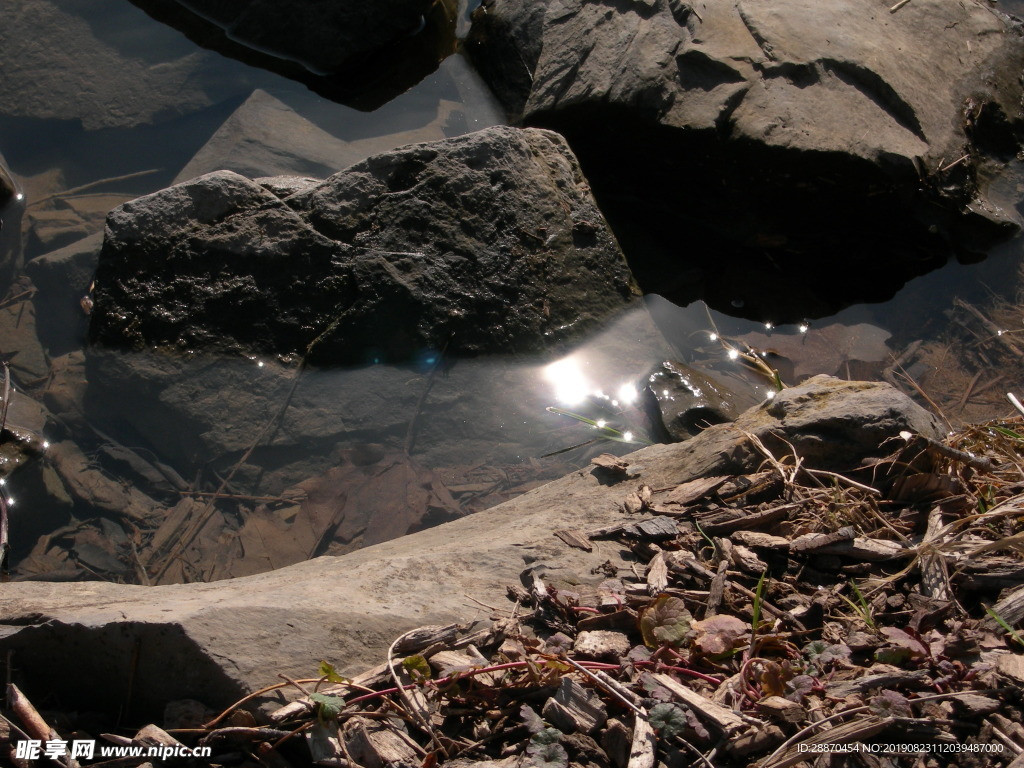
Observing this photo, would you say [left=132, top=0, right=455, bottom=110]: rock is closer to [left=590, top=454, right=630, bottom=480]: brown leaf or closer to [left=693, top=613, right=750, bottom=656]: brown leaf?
[left=590, top=454, right=630, bottom=480]: brown leaf

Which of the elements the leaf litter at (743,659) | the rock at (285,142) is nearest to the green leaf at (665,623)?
the leaf litter at (743,659)

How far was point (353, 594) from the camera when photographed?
2.06 m

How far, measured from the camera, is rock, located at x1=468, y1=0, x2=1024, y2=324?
4.12 metres

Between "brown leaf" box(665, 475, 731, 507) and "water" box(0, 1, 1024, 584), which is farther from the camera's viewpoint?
"water" box(0, 1, 1024, 584)

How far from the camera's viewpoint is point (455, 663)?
1783mm

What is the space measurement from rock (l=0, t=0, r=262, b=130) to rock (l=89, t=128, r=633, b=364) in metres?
2.98

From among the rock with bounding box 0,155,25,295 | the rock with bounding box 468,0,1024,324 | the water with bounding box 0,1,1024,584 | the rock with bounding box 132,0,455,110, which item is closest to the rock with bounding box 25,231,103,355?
the water with bounding box 0,1,1024,584

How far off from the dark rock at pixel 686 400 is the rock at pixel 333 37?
3622 millimetres

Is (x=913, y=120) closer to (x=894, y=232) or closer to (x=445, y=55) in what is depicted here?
(x=894, y=232)

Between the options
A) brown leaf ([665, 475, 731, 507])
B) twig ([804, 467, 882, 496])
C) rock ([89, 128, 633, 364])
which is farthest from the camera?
rock ([89, 128, 633, 364])

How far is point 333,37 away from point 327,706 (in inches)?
210

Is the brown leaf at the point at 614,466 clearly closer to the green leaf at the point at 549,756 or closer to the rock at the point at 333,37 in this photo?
the green leaf at the point at 549,756

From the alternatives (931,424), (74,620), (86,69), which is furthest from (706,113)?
(86,69)

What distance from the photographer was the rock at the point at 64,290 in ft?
14.2
